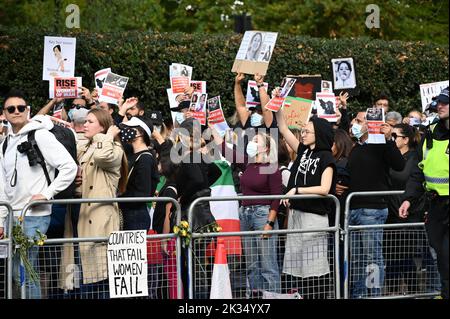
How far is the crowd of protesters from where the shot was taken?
10023mm

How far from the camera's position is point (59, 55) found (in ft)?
45.8

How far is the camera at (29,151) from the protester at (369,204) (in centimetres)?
353

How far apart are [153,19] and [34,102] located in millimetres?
8932

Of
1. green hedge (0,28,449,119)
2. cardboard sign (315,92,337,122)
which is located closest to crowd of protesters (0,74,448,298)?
cardboard sign (315,92,337,122)

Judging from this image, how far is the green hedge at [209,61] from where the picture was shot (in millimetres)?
16047

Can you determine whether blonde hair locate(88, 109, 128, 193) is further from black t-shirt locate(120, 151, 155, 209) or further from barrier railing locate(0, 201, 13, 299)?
barrier railing locate(0, 201, 13, 299)

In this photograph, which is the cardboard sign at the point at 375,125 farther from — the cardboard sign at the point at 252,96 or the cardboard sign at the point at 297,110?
the cardboard sign at the point at 252,96

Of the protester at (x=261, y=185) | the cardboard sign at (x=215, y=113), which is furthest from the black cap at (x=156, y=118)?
the protester at (x=261, y=185)

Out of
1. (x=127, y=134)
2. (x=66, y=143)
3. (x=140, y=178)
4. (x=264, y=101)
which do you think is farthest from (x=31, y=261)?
(x=264, y=101)

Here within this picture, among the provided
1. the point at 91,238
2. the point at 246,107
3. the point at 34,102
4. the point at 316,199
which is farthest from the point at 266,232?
the point at 34,102

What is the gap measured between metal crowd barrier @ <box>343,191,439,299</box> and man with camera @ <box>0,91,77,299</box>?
10.5 ft

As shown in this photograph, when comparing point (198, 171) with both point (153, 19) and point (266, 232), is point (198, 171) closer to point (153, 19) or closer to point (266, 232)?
point (266, 232)

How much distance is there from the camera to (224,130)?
42.2ft

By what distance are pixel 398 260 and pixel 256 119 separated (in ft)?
8.17
